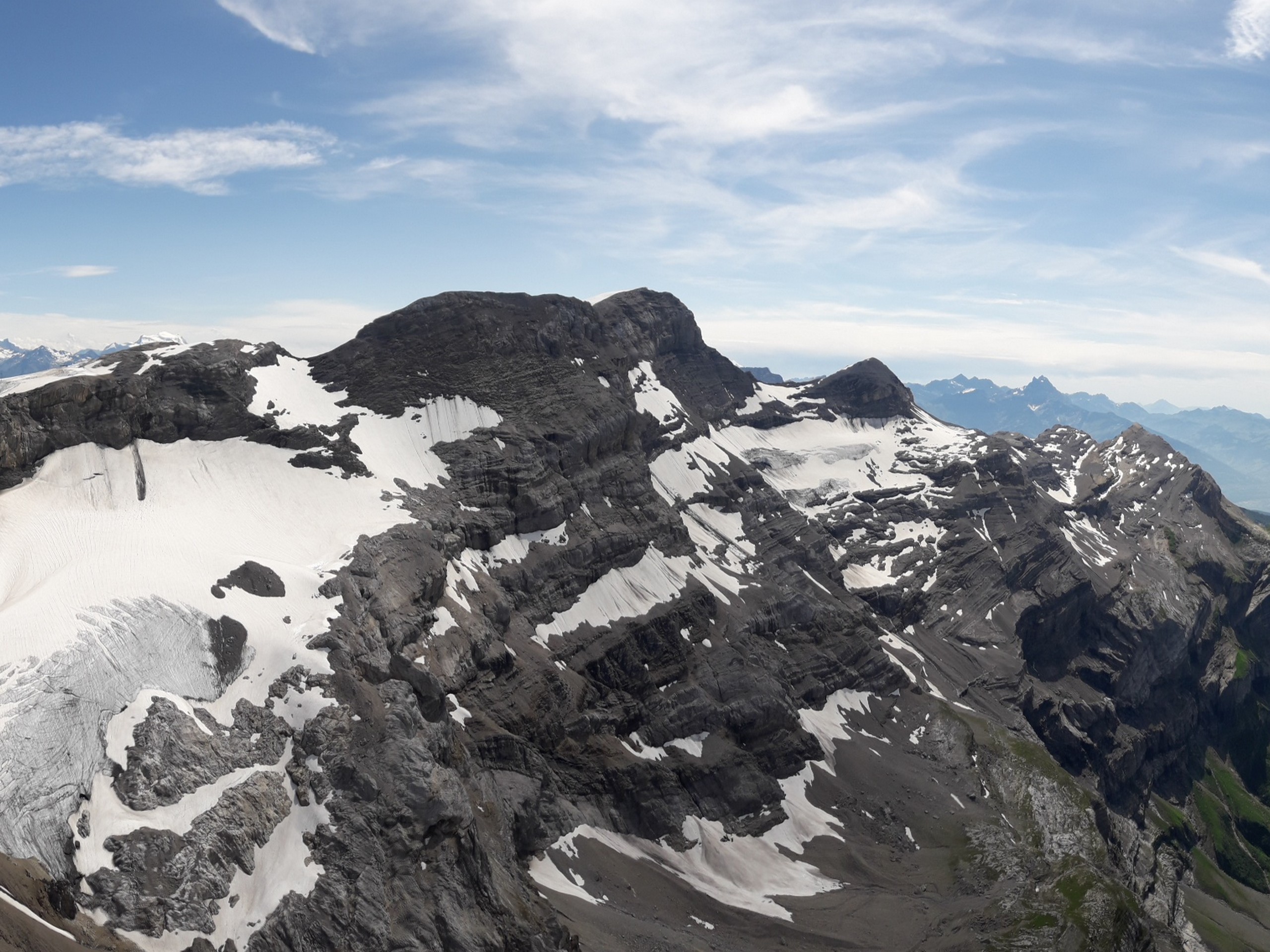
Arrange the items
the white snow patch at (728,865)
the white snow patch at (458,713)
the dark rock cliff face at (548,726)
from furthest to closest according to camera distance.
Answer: the white snow patch at (728,865)
the white snow patch at (458,713)
the dark rock cliff face at (548,726)

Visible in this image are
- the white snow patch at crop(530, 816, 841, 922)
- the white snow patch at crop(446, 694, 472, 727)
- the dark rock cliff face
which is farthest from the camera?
the white snow patch at crop(530, 816, 841, 922)

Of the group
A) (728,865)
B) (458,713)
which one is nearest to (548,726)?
(458,713)

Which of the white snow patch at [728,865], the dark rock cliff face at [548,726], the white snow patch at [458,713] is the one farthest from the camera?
the white snow patch at [728,865]

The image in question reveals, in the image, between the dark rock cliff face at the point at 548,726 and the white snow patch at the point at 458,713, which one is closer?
the dark rock cliff face at the point at 548,726

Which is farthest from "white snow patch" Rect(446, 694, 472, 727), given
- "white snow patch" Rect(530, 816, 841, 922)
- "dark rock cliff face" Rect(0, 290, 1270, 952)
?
"white snow patch" Rect(530, 816, 841, 922)

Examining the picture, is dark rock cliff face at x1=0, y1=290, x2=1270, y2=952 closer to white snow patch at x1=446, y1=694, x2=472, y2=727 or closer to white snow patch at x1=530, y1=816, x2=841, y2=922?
white snow patch at x1=530, y1=816, x2=841, y2=922

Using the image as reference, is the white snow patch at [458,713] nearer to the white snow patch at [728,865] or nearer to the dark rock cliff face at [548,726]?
the dark rock cliff face at [548,726]

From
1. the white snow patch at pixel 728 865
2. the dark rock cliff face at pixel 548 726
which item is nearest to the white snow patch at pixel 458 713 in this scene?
the dark rock cliff face at pixel 548 726

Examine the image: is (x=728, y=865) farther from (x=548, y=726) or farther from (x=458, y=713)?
(x=458, y=713)

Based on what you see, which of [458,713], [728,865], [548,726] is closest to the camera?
[458,713]
